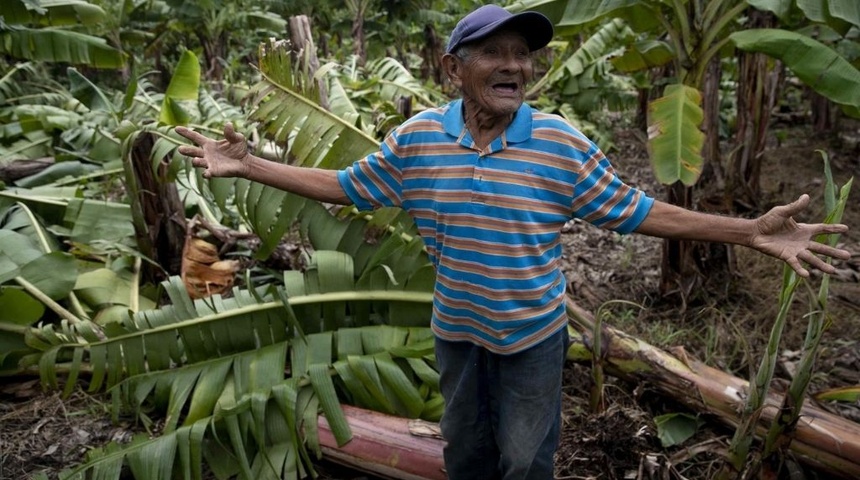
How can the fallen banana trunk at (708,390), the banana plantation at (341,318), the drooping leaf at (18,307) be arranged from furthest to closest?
the drooping leaf at (18,307) < the banana plantation at (341,318) < the fallen banana trunk at (708,390)

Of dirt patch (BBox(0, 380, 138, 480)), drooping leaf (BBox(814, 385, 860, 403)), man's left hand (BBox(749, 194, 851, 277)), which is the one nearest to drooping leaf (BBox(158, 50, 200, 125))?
dirt patch (BBox(0, 380, 138, 480))

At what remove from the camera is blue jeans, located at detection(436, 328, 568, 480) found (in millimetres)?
1884

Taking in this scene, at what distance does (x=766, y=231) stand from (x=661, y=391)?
4.82 ft

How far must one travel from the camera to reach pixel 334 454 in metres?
2.64

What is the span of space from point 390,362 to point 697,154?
1.86 m

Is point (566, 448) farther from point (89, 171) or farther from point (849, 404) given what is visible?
point (89, 171)

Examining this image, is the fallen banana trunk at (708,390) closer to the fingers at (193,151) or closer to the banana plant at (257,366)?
the banana plant at (257,366)

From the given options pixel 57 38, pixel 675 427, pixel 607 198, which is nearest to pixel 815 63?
pixel 675 427

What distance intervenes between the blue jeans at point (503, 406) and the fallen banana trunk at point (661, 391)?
41 centimetres

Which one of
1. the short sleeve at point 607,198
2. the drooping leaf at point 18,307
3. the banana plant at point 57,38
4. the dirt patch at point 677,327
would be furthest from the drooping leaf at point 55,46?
the short sleeve at point 607,198

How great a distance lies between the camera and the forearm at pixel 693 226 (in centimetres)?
163

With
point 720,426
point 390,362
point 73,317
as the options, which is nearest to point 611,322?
point 720,426

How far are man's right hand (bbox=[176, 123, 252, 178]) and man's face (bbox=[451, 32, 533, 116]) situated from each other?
699mm

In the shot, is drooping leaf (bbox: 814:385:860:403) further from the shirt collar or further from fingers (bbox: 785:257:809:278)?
the shirt collar
